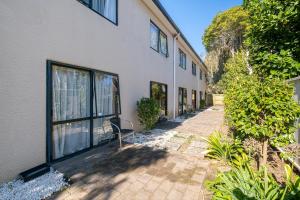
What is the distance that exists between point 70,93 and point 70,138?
43.8 inches

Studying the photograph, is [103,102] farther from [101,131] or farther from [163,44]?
[163,44]

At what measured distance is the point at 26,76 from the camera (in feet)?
12.4

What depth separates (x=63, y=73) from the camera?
15.4ft

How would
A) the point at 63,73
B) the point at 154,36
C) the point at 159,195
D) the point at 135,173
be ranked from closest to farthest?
the point at 159,195
the point at 135,173
the point at 63,73
the point at 154,36

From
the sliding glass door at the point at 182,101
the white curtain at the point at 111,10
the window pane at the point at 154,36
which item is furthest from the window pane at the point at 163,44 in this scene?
the white curtain at the point at 111,10

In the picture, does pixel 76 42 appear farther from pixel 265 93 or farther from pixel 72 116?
pixel 265 93

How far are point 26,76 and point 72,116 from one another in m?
1.51

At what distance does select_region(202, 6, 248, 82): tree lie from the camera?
24.4 meters

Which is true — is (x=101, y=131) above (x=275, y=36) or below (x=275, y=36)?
below

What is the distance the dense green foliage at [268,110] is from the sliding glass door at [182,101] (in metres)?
10.5

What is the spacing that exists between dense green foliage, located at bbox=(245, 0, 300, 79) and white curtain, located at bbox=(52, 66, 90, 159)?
506cm

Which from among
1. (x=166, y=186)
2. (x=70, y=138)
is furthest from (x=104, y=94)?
(x=166, y=186)

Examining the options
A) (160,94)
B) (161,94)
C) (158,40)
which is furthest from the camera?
(161,94)

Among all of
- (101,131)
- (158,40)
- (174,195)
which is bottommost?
(174,195)
